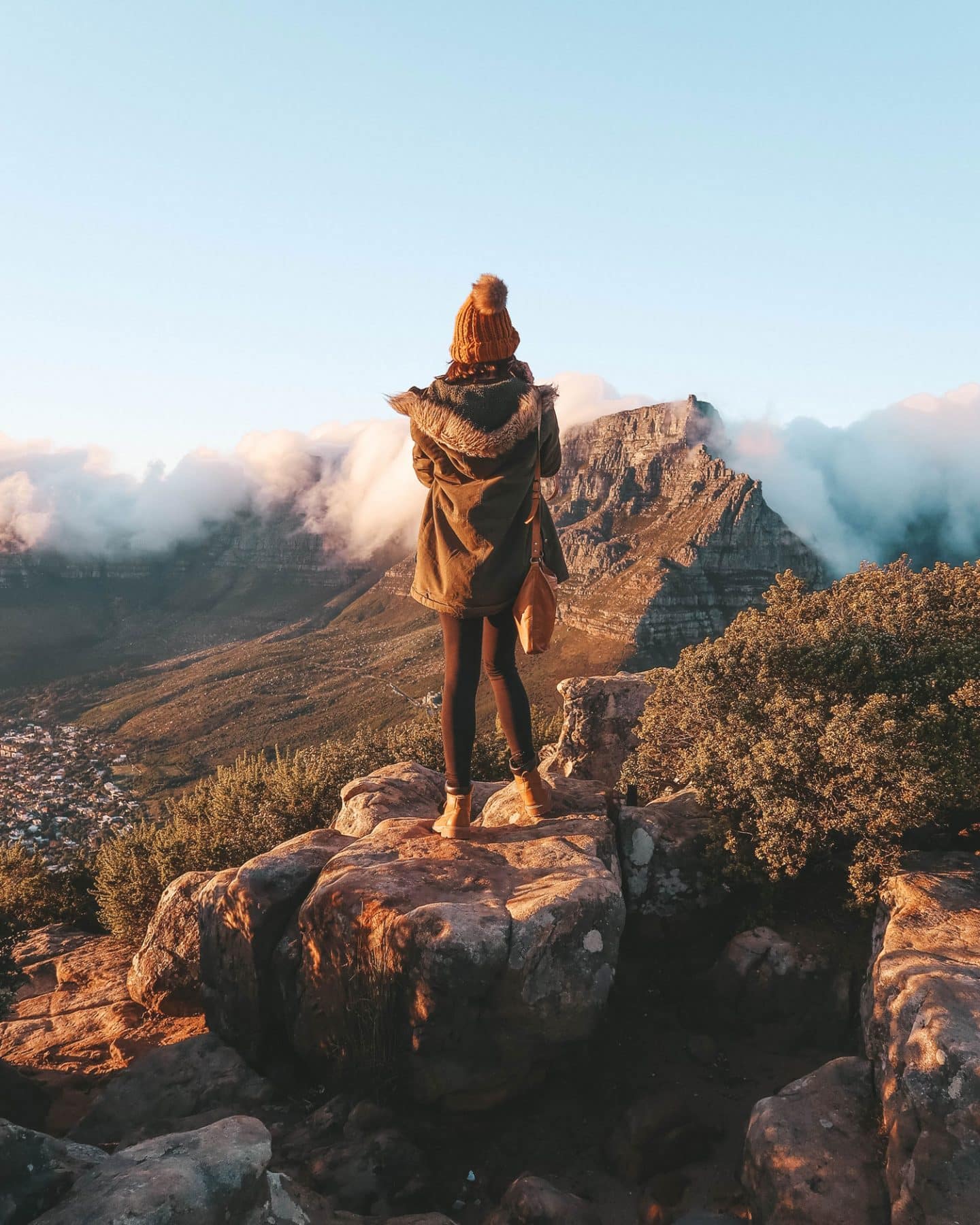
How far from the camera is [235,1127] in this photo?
13.4ft

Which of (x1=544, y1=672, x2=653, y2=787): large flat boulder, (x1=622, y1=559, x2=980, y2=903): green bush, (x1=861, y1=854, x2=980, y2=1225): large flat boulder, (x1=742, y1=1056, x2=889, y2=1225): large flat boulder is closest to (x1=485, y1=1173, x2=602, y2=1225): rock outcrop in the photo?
(x1=742, y1=1056, x2=889, y2=1225): large flat boulder

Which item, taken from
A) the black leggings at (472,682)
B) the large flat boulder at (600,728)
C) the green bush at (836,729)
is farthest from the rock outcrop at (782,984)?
the large flat boulder at (600,728)

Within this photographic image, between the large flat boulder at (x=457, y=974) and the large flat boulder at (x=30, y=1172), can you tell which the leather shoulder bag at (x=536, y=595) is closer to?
the large flat boulder at (x=457, y=974)

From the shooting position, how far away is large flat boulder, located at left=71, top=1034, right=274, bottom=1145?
5.70 metres

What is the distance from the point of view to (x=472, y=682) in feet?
21.9

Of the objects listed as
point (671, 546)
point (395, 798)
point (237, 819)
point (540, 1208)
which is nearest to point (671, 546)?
point (671, 546)

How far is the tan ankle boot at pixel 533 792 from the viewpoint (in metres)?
7.22

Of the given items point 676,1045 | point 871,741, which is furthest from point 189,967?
point 871,741

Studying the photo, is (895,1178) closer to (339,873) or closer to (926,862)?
(926,862)

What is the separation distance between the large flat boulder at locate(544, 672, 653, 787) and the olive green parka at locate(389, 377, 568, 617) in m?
5.98

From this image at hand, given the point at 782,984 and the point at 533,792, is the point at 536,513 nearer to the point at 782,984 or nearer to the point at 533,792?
the point at 533,792

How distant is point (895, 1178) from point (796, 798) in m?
3.52

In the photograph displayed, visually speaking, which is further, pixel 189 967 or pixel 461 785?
pixel 189 967

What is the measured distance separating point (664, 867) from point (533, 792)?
1.62 metres
